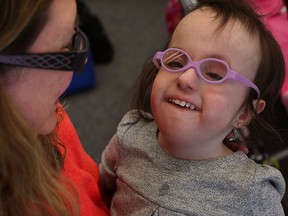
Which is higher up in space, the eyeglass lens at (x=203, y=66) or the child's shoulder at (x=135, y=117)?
the eyeglass lens at (x=203, y=66)

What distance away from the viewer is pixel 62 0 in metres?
0.68

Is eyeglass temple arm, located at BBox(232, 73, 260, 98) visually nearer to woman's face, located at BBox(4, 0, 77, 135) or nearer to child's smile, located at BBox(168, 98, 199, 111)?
child's smile, located at BBox(168, 98, 199, 111)

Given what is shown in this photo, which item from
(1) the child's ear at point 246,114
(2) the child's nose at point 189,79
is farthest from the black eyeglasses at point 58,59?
(1) the child's ear at point 246,114

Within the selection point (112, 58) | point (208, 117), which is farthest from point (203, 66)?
point (112, 58)

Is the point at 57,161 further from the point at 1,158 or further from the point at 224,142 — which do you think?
the point at 224,142

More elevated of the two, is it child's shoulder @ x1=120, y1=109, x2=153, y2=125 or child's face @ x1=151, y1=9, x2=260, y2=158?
child's face @ x1=151, y1=9, x2=260, y2=158

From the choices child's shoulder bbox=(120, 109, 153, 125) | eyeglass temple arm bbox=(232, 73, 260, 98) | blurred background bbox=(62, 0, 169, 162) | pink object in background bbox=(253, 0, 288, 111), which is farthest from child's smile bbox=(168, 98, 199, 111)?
A: blurred background bbox=(62, 0, 169, 162)

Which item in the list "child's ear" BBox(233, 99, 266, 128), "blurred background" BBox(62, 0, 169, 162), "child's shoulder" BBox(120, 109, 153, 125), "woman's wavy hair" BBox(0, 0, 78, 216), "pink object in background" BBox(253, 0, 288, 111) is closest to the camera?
"woman's wavy hair" BBox(0, 0, 78, 216)

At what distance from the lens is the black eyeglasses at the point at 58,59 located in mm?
640

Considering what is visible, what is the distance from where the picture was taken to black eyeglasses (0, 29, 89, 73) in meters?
0.64

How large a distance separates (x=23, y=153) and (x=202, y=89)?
411mm

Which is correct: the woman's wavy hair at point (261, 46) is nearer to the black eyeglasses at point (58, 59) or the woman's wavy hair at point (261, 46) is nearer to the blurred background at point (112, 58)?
the black eyeglasses at point (58, 59)

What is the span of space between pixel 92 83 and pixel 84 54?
6.10ft

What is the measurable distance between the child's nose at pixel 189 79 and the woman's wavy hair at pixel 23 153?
12.7 inches
